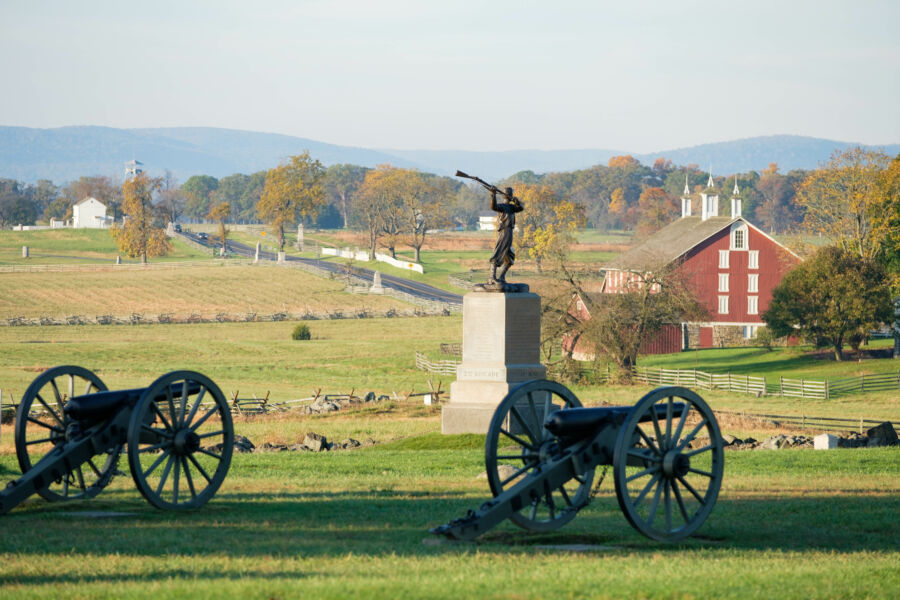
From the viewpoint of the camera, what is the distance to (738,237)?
67375 mm

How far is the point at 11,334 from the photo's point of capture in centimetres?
6550

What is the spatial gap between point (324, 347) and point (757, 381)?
959 inches

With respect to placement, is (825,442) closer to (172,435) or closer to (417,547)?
(417,547)

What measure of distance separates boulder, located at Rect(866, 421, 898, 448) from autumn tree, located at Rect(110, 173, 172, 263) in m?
95.0

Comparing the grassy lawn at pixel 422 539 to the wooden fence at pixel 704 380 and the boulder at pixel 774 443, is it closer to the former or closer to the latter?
the boulder at pixel 774 443

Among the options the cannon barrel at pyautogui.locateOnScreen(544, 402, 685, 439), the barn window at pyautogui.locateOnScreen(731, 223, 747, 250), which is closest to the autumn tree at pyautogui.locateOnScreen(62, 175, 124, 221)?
the barn window at pyautogui.locateOnScreen(731, 223, 747, 250)

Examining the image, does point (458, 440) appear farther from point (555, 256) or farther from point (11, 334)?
point (11, 334)

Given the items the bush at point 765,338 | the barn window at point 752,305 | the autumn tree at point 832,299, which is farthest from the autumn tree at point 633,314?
the barn window at point 752,305

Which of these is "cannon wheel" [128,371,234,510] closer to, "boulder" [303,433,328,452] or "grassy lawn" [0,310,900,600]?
"grassy lawn" [0,310,900,600]

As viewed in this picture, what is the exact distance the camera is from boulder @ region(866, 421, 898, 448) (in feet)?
81.6

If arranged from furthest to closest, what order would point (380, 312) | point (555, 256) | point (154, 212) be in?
point (154, 212) → point (380, 312) → point (555, 256)

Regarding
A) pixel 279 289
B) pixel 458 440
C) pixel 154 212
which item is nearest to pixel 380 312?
pixel 279 289

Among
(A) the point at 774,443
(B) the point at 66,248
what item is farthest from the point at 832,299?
(B) the point at 66,248

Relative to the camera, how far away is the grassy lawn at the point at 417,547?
9.23 metres
